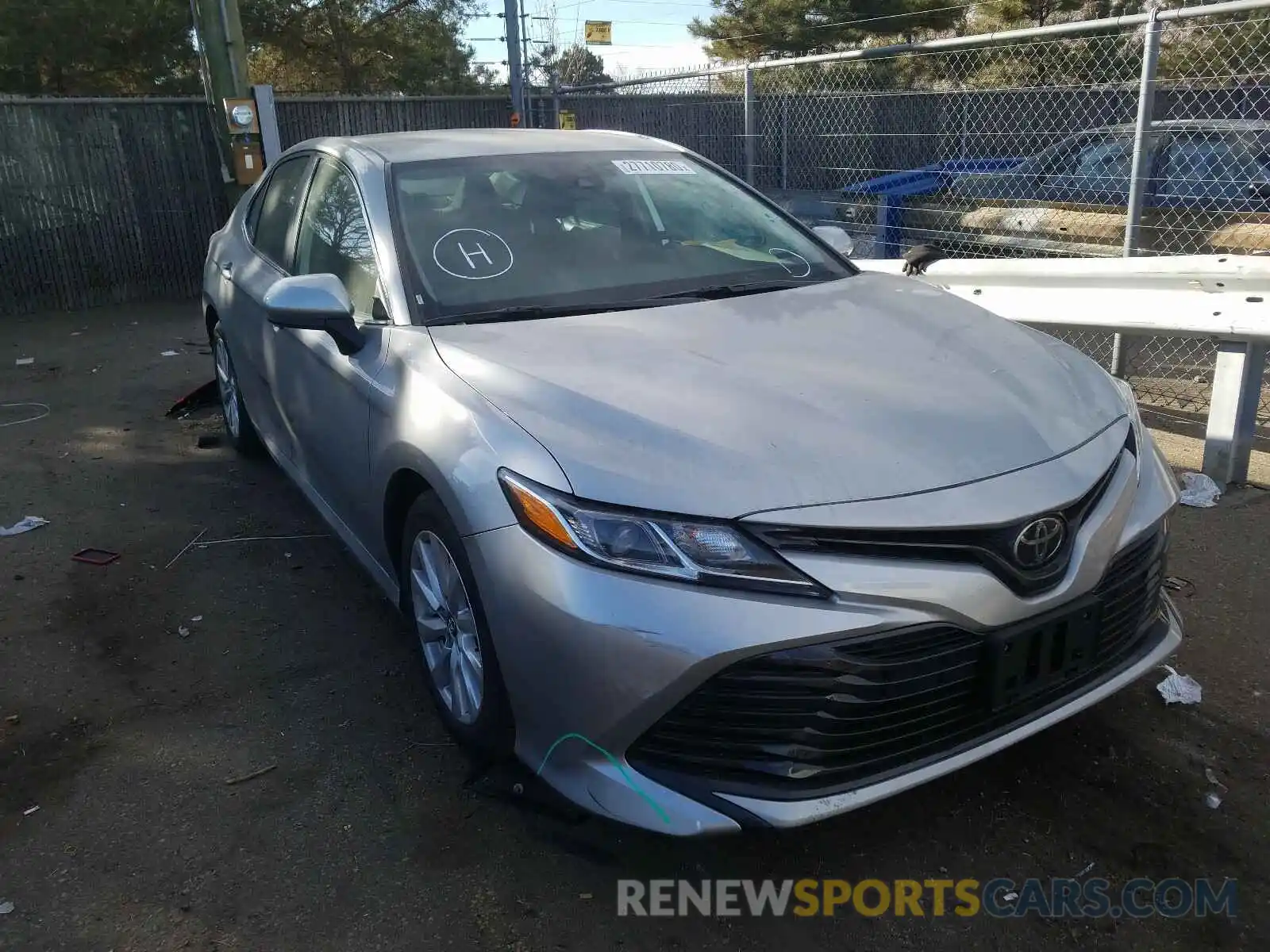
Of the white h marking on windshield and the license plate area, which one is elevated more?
the white h marking on windshield

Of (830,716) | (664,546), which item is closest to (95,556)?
(664,546)

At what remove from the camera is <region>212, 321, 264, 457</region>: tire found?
5.20m

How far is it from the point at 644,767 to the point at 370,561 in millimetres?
1469

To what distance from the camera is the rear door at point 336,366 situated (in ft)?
10.3

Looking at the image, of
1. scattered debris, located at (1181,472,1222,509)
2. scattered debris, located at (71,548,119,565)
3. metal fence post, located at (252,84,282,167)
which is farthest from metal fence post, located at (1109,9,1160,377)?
metal fence post, located at (252,84,282,167)

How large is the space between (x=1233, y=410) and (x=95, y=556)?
16.1 ft

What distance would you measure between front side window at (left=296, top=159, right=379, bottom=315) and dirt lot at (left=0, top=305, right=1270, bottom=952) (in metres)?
1.21

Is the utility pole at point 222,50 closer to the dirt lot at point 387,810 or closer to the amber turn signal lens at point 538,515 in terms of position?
the dirt lot at point 387,810

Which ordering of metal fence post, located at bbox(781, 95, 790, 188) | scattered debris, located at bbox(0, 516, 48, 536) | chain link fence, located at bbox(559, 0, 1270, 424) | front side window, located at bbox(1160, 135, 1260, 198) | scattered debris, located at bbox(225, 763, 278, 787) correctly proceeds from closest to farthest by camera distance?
scattered debris, located at bbox(225, 763, 278, 787) → scattered debris, located at bbox(0, 516, 48, 536) → chain link fence, located at bbox(559, 0, 1270, 424) → front side window, located at bbox(1160, 135, 1260, 198) → metal fence post, located at bbox(781, 95, 790, 188)

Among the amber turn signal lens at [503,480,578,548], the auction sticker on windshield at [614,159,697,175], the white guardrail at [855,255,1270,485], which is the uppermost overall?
the auction sticker on windshield at [614,159,697,175]

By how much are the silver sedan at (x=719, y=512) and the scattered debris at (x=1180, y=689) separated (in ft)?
1.57

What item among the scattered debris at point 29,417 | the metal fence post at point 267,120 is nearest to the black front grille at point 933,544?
the scattered debris at point 29,417

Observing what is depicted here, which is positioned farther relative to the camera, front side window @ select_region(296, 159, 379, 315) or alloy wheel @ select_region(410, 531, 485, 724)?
front side window @ select_region(296, 159, 379, 315)

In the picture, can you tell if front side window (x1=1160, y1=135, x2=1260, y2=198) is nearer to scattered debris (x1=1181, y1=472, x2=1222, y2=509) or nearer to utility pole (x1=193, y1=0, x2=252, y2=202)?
scattered debris (x1=1181, y1=472, x2=1222, y2=509)
